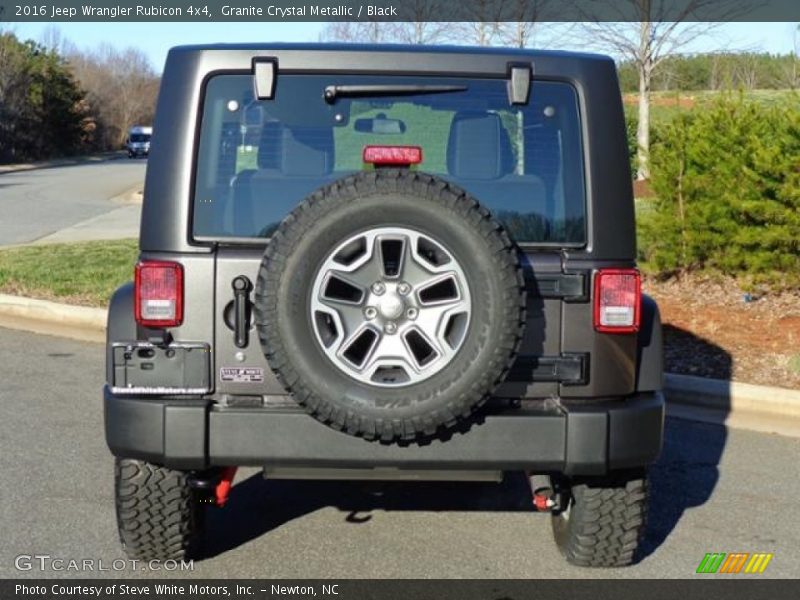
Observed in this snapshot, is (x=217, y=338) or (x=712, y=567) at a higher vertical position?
(x=217, y=338)

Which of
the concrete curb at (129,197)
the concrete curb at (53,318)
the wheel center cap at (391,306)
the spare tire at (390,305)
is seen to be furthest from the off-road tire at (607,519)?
the concrete curb at (129,197)

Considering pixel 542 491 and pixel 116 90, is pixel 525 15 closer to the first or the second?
pixel 542 491

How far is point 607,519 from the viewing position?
175 inches

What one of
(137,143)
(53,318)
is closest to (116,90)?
(137,143)

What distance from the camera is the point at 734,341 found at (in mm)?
9156

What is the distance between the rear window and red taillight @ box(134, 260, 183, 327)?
0.18 m

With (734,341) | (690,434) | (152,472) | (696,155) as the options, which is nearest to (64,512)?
(152,472)

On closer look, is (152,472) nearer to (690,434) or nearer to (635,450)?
(635,450)

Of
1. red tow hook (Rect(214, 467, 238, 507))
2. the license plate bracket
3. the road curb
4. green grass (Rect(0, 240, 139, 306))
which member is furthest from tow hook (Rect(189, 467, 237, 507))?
green grass (Rect(0, 240, 139, 306))

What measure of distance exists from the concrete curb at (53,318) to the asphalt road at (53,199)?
20.4 feet

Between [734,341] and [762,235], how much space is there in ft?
5.29

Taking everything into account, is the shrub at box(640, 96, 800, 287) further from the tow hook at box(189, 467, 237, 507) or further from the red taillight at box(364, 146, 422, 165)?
the tow hook at box(189, 467, 237, 507)

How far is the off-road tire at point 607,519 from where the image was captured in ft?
14.5

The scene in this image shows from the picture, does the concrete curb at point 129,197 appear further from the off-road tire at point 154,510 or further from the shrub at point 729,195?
the off-road tire at point 154,510
